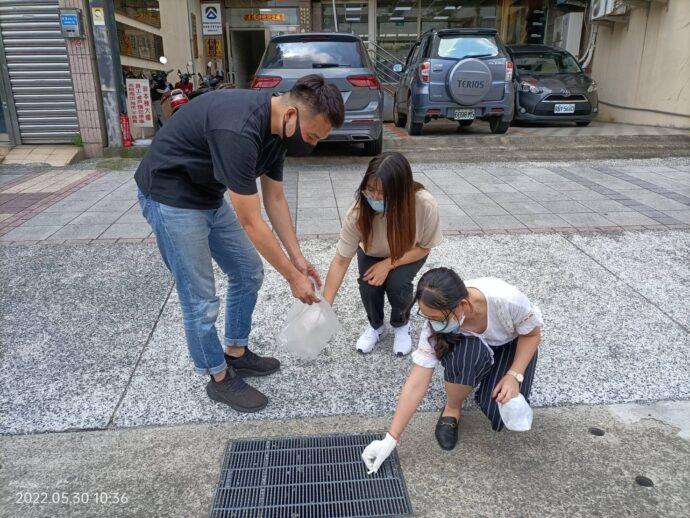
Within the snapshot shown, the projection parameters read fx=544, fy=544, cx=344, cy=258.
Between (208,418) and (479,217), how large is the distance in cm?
371

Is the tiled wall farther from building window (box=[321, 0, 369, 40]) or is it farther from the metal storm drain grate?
building window (box=[321, 0, 369, 40])

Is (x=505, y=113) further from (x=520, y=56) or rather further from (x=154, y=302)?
(x=154, y=302)

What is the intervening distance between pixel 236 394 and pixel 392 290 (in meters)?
1.00

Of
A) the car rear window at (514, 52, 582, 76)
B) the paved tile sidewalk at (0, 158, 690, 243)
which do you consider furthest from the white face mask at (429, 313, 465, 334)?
the car rear window at (514, 52, 582, 76)

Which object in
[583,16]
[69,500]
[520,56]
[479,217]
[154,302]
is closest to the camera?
[69,500]

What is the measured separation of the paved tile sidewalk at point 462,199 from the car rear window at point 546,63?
3.36m

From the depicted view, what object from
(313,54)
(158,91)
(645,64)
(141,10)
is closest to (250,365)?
(313,54)

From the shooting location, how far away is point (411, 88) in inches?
361

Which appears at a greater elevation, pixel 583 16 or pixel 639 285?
pixel 583 16

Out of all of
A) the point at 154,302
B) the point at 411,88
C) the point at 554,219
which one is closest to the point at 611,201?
the point at 554,219

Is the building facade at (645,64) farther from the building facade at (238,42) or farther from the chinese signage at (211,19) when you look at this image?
the chinese signage at (211,19)

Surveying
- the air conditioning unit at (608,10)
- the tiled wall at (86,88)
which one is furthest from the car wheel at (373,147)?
the air conditioning unit at (608,10)

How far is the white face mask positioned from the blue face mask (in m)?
0.64

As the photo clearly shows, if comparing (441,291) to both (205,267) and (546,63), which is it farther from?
(546,63)
